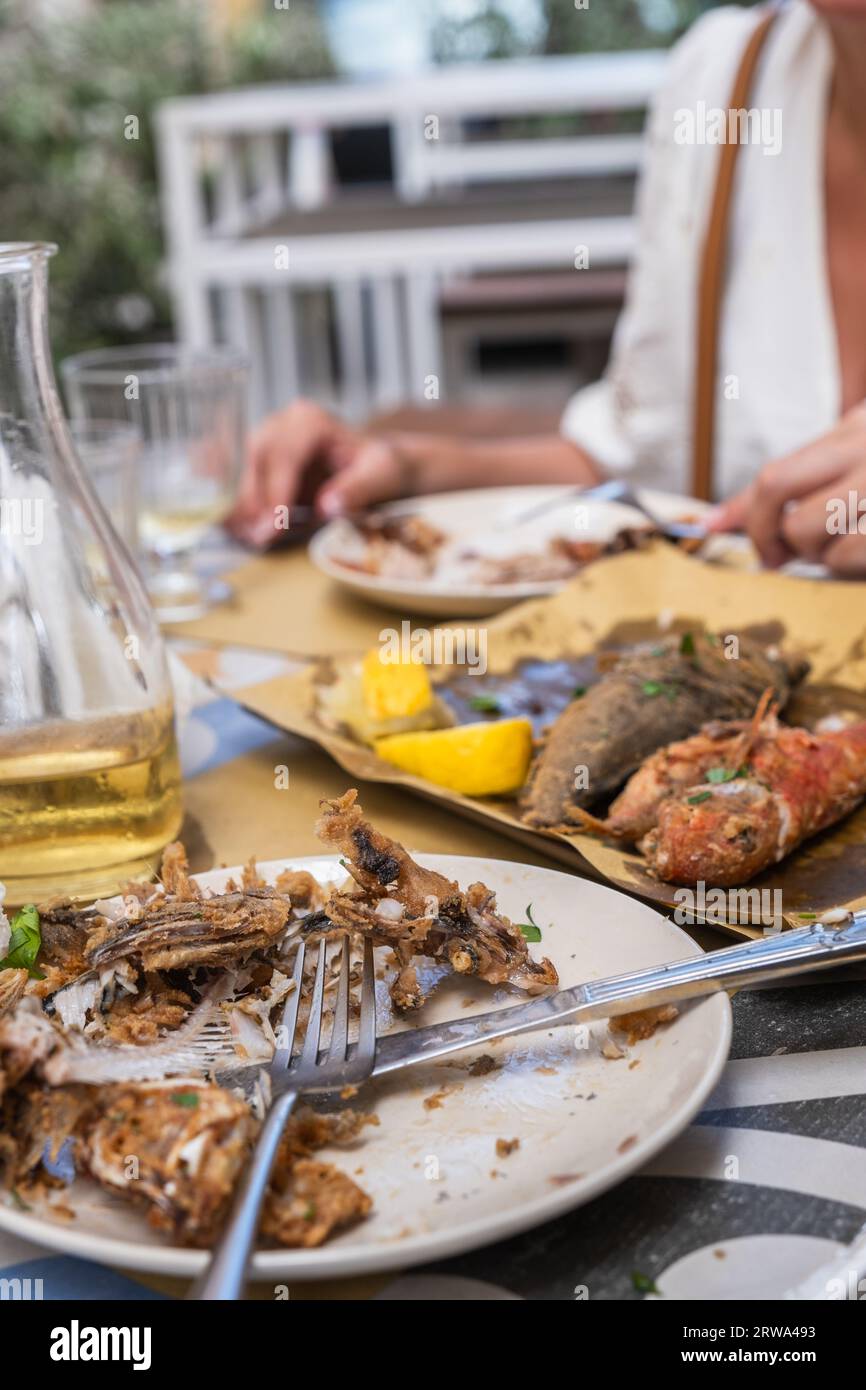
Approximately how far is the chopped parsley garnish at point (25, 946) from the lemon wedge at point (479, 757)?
42 centimetres

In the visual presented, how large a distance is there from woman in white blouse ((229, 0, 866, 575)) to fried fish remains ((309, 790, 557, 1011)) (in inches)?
41.6

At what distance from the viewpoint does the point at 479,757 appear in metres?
1.19

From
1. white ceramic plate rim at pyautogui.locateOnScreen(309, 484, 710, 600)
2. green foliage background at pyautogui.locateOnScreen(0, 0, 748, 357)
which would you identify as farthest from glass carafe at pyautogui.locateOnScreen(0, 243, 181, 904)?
green foliage background at pyautogui.locateOnScreen(0, 0, 748, 357)

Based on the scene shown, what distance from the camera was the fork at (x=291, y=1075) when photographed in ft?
1.93

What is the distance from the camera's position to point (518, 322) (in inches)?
281

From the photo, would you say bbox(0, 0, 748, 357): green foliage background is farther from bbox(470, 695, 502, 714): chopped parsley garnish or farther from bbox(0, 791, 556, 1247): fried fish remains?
bbox(0, 791, 556, 1247): fried fish remains

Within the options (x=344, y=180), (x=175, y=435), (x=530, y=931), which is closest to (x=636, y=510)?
(x=175, y=435)

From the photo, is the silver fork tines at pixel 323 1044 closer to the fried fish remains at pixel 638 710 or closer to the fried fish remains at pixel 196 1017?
the fried fish remains at pixel 196 1017

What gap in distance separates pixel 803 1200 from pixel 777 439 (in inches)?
77.1

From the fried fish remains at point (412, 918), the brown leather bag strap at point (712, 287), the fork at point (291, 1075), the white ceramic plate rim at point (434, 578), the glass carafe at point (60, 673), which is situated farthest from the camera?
the brown leather bag strap at point (712, 287)

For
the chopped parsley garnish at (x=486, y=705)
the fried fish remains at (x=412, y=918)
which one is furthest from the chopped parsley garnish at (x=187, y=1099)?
the chopped parsley garnish at (x=486, y=705)

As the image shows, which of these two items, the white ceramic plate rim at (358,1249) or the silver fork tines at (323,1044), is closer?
the white ceramic plate rim at (358,1249)

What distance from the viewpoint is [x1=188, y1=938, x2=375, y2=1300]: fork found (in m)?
0.59

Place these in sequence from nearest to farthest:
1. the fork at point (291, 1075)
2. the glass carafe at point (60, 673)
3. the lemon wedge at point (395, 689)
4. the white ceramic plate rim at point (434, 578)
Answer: the fork at point (291, 1075), the glass carafe at point (60, 673), the lemon wedge at point (395, 689), the white ceramic plate rim at point (434, 578)
